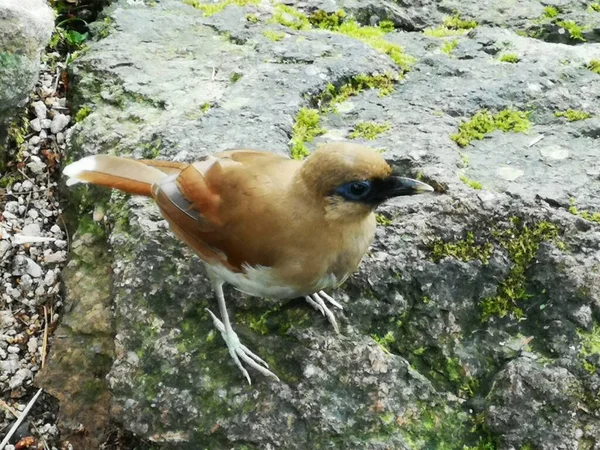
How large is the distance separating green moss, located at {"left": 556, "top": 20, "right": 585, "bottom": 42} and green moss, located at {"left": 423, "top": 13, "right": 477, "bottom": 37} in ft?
2.03

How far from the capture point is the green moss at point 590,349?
3171 millimetres

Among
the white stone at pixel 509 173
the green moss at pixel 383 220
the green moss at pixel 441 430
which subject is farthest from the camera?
the white stone at pixel 509 173

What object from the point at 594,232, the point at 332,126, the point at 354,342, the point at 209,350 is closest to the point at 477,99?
the point at 332,126

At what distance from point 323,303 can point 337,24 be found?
8.72ft

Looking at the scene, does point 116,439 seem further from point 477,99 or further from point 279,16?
point 279,16

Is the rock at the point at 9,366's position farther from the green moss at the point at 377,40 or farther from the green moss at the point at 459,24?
the green moss at the point at 459,24

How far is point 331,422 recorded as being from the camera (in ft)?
10.2

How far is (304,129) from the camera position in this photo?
4.27 metres

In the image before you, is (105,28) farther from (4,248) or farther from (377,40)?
(377,40)

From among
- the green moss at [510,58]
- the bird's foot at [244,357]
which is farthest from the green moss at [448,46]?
the bird's foot at [244,357]

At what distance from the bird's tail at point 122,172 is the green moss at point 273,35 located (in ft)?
5.71

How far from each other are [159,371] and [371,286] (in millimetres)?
1086

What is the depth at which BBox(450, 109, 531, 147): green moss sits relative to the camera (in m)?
4.20

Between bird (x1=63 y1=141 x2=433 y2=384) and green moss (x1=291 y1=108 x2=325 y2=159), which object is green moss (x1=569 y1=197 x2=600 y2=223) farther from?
green moss (x1=291 y1=108 x2=325 y2=159)
